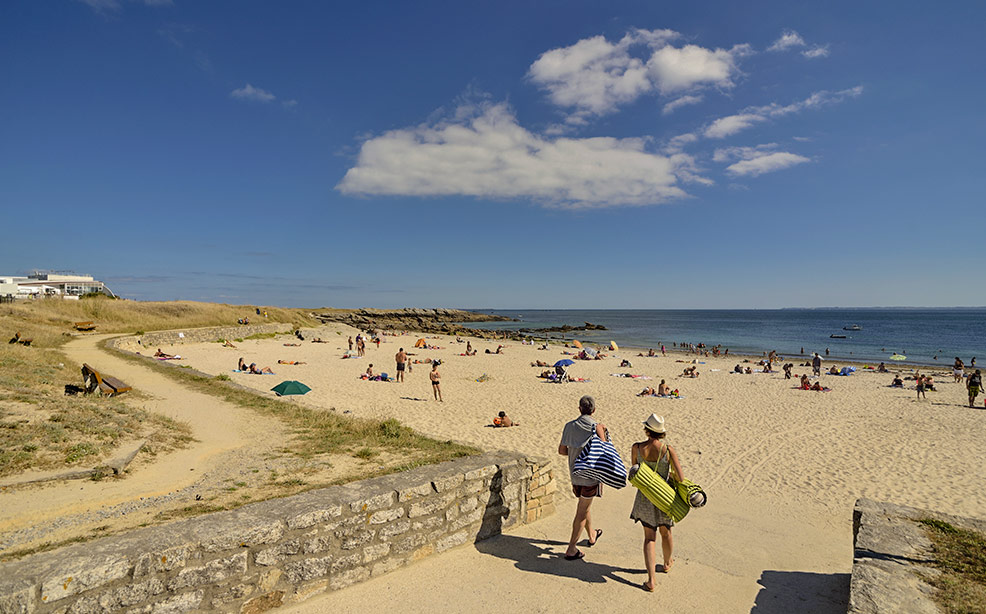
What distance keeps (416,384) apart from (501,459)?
15317mm

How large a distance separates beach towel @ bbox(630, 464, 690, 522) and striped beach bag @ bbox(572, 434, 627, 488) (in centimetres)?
27

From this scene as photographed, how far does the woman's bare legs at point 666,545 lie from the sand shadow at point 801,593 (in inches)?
30.7

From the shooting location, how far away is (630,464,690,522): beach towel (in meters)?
4.22

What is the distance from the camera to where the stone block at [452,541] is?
4.70m

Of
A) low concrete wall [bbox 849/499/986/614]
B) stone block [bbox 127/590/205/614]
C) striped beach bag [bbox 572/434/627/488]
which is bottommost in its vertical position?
stone block [bbox 127/590/205/614]

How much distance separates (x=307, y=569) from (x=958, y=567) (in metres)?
5.26

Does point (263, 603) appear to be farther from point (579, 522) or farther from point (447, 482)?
point (579, 522)

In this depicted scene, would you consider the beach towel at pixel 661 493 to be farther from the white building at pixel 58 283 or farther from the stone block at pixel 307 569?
the white building at pixel 58 283

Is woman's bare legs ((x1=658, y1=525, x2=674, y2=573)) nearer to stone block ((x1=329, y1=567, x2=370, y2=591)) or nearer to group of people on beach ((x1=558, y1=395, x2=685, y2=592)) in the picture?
group of people on beach ((x1=558, y1=395, x2=685, y2=592))

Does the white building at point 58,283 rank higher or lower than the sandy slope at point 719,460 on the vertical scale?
higher

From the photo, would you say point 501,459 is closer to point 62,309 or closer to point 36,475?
point 36,475

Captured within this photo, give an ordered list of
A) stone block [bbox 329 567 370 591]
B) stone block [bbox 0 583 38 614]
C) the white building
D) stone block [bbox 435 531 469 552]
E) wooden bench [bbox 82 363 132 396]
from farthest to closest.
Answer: the white building → wooden bench [bbox 82 363 132 396] → stone block [bbox 435 531 469 552] → stone block [bbox 329 567 370 591] → stone block [bbox 0 583 38 614]

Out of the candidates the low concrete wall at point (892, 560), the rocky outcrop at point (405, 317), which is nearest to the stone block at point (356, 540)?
the low concrete wall at point (892, 560)

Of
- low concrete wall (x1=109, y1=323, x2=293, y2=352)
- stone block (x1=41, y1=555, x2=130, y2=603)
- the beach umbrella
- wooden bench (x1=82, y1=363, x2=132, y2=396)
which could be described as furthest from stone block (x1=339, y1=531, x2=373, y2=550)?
low concrete wall (x1=109, y1=323, x2=293, y2=352)
